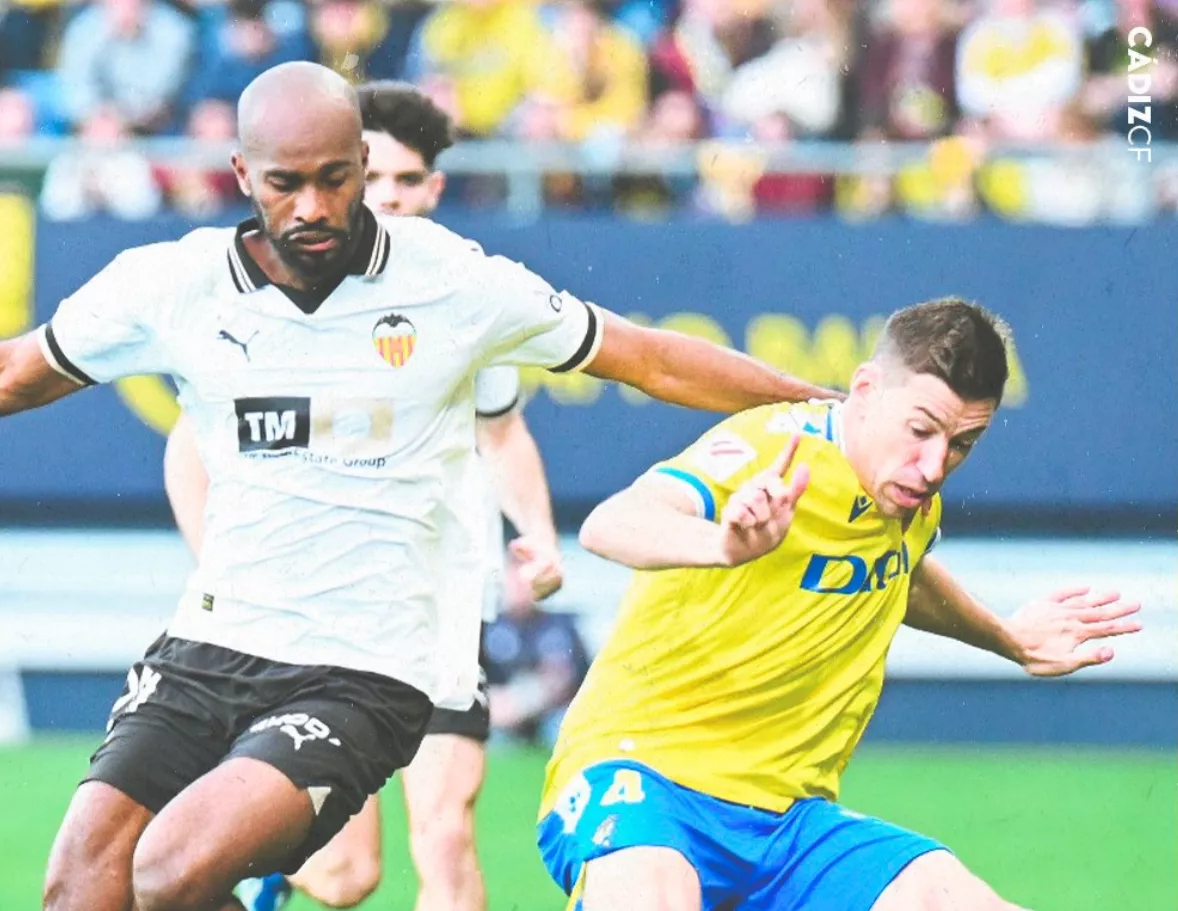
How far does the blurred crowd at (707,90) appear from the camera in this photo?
12.4 metres

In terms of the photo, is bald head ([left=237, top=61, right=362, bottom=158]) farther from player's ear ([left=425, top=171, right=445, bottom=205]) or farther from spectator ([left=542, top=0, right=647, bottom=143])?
spectator ([left=542, top=0, right=647, bottom=143])

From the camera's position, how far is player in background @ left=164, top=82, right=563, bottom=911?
6.63m

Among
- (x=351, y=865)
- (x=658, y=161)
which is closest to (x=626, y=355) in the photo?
(x=351, y=865)

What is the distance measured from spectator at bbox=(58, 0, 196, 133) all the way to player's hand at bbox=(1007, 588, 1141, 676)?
8.13 meters

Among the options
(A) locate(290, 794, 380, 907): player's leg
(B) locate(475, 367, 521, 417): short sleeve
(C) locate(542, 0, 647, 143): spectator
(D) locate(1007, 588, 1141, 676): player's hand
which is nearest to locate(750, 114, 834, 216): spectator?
(C) locate(542, 0, 647, 143): spectator

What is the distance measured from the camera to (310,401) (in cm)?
562

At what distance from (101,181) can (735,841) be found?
8.01 m

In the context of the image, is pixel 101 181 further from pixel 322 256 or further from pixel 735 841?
pixel 735 841

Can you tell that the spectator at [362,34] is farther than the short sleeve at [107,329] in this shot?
Yes

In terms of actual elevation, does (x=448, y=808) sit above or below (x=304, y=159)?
below

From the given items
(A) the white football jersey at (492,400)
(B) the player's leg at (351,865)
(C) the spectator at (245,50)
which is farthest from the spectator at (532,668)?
(B) the player's leg at (351,865)

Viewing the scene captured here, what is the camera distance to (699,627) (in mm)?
5562

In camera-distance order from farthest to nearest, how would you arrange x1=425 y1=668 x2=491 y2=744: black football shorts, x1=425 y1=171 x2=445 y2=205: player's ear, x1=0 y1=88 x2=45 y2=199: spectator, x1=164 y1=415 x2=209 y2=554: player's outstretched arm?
x1=0 y1=88 x2=45 y2=199: spectator, x1=425 y1=171 x2=445 y2=205: player's ear, x1=425 y1=668 x2=491 y2=744: black football shorts, x1=164 y1=415 x2=209 y2=554: player's outstretched arm

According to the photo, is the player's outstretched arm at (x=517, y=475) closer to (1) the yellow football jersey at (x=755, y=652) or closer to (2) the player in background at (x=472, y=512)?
(2) the player in background at (x=472, y=512)
